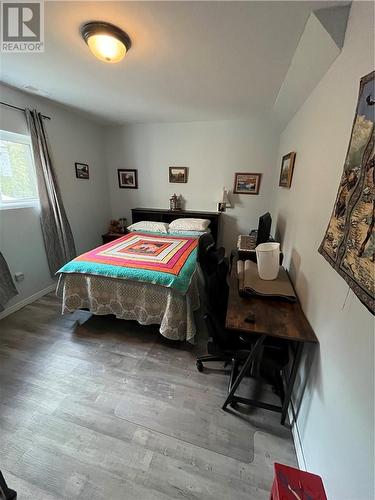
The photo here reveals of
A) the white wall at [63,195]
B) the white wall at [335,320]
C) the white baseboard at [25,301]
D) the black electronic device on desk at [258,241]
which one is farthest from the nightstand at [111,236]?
the white wall at [335,320]

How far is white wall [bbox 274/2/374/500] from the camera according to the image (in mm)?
716

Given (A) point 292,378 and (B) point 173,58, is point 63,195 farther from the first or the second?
(A) point 292,378

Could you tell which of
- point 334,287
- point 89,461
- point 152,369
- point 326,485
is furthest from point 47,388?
point 334,287


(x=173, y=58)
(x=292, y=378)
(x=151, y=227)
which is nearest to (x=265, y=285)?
(x=292, y=378)

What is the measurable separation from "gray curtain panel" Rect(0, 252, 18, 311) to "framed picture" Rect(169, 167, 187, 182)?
8.90ft

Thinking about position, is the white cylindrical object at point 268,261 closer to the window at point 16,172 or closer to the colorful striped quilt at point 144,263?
the colorful striped quilt at point 144,263

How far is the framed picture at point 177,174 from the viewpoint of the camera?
12.2ft

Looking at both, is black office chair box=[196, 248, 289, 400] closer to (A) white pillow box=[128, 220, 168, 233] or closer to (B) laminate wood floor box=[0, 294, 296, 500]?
(B) laminate wood floor box=[0, 294, 296, 500]

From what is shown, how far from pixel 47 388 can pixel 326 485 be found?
182 cm

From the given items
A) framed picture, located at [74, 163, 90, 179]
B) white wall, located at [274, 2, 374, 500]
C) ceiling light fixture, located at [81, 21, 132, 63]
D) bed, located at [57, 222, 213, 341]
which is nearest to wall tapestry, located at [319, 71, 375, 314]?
white wall, located at [274, 2, 374, 500]

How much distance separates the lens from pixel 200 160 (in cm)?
362

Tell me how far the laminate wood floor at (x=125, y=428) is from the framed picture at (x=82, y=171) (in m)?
2.50

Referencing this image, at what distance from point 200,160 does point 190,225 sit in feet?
3.95

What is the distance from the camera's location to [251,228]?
12.3 ft
